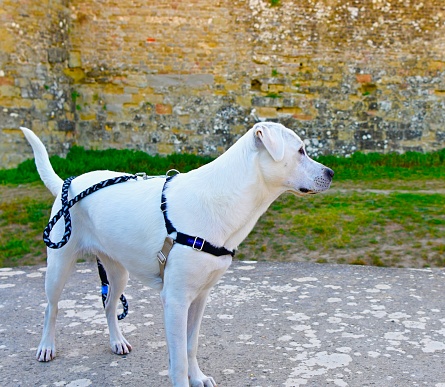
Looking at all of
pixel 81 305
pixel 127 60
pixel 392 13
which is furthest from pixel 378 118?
pixel 81 305

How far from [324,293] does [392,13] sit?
330 inches

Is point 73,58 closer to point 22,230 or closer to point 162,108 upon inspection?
point 162,108

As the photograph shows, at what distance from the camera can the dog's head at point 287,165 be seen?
110 inches

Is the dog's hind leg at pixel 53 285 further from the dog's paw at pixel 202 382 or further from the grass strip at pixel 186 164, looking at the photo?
the grass strip at pixel 186 164

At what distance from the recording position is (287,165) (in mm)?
2840

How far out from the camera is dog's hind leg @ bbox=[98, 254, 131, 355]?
3.60 m

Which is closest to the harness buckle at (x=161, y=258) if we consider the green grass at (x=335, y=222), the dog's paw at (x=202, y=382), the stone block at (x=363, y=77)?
the dog's paw at (x=202, y=382)

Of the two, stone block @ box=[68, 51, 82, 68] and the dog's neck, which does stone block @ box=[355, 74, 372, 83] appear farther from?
the dog's neck

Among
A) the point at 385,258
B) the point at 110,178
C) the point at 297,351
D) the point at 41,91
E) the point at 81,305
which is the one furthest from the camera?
the point at 41,91

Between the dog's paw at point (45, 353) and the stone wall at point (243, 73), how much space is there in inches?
305

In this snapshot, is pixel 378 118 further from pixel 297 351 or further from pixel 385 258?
pixel 297 351

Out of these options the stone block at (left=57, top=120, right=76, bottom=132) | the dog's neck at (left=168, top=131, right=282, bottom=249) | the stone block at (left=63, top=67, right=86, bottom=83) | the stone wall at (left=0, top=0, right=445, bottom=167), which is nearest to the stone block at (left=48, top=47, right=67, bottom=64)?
the stone wall at (left=0, top=0, right=445, bottom=167)

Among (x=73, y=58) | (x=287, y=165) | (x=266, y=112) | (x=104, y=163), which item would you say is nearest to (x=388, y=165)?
(x=266, y=112)

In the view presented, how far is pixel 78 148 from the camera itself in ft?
36.7
